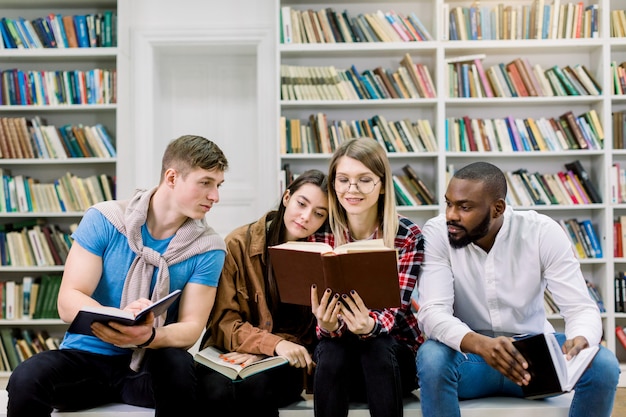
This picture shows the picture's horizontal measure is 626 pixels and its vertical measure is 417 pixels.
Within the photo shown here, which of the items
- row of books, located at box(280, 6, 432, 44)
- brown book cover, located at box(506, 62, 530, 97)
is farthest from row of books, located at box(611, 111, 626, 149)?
row of books, located at box(280, 6, 432, 44)

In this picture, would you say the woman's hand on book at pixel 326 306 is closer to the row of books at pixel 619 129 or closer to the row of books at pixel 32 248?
the row of books at pixel 32 248

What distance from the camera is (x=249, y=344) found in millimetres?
1884

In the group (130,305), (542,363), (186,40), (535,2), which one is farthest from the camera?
(186,40)

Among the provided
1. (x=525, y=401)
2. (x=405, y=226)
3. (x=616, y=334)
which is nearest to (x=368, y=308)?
(x=405, y=226)

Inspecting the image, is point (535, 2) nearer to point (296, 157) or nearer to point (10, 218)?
point (296, 157)

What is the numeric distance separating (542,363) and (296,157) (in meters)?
2.38

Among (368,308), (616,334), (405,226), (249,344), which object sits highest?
(405,226)

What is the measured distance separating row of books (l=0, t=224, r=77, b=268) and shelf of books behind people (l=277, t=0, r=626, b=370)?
1485mm

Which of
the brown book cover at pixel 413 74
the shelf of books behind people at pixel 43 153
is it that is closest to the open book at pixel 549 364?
the brown book cover at pixel 413 74

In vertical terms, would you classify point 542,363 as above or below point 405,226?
below

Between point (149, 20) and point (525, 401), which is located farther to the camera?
point (149, 20)

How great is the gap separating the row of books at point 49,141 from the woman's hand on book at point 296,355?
A: 2.38 meters

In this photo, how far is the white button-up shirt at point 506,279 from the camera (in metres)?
1.85

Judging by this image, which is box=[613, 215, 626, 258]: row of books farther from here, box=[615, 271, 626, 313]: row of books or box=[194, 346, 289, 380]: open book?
box=[194, 346, 289, 380]: open book
